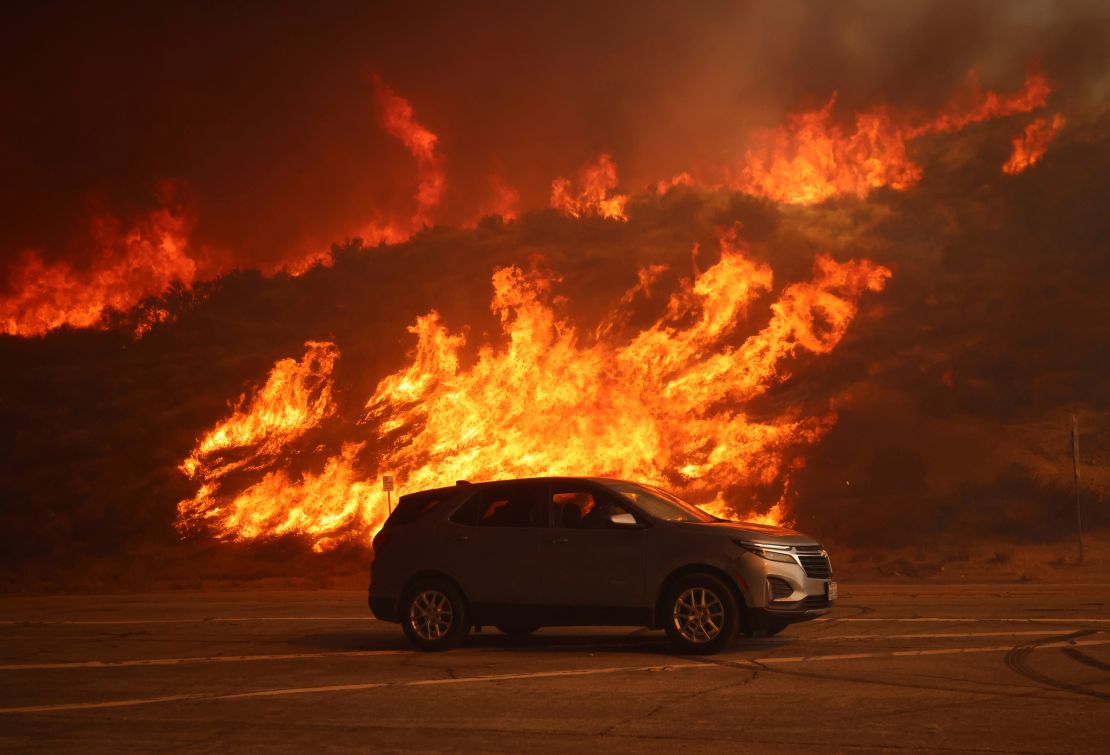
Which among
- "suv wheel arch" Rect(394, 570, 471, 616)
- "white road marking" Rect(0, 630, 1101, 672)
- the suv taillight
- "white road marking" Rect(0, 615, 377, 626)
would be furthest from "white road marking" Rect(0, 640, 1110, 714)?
"white road marking" Rect(0, 615, 377, 626)

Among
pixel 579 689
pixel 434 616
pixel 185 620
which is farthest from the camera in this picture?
pixel 185 620

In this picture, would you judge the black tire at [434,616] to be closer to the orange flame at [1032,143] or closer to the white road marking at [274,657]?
the white road marking at [274,657]

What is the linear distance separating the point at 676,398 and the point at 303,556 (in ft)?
45.9

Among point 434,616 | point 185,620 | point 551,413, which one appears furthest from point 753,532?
point 551,413

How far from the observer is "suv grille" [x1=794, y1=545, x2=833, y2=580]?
11852 mm

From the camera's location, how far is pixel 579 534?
12195mm

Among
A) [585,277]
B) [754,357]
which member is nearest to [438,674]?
[754,357]

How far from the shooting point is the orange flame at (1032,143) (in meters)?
67.5

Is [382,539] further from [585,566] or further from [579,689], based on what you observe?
[579,689]

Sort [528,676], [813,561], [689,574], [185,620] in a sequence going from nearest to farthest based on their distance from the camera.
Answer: [528,676]
[689,574]
[813,561]
[185,620]

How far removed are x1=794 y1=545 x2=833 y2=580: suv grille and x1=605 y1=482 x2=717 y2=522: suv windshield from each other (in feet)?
3.48

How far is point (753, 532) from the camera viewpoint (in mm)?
11727

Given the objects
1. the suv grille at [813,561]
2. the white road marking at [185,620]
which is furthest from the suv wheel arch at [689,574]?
the white road marking at [185,620]

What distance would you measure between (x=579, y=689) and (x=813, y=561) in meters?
3.32
